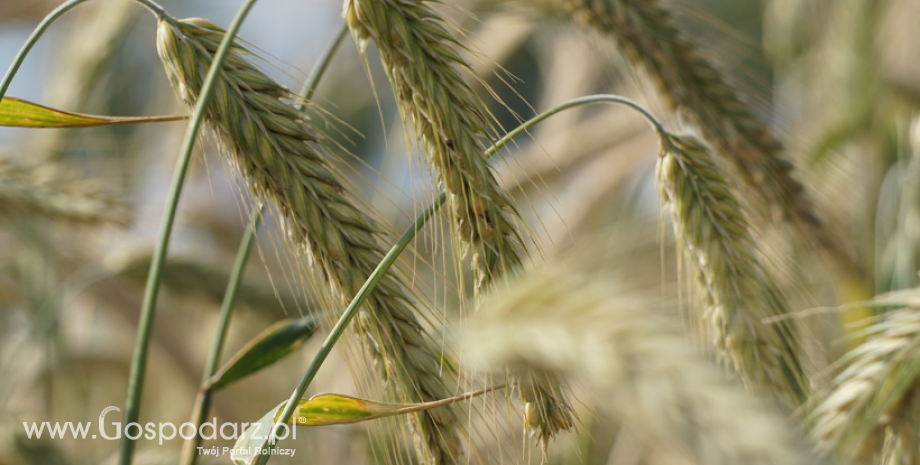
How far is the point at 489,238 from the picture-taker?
574 mm

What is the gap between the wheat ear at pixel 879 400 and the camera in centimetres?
62

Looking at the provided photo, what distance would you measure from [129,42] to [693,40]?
162 inches

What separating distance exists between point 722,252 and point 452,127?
1.12 ft

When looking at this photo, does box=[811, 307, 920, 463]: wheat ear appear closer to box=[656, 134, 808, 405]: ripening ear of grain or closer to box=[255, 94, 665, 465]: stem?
box=[656, 134, 808, 405]: ripening ear of grain

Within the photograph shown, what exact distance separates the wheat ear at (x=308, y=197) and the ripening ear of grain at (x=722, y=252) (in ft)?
1.01

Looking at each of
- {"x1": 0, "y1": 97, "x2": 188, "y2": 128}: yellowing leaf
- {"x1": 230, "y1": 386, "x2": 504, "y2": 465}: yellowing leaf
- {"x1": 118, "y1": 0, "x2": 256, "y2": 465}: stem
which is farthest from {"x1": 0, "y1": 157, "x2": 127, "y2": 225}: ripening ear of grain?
{"x1": 230, "y1": 386, "x2": 504, "y2": 465}: yellowing leaf

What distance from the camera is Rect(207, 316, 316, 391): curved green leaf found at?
0.80 m

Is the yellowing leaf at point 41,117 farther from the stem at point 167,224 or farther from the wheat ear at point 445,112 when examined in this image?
the wheat ear at point 445,112

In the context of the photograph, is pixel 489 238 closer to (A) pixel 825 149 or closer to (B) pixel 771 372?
(B) pixel 771 372

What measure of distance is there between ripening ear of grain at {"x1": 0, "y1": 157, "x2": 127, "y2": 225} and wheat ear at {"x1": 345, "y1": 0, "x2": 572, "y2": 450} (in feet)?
2.65

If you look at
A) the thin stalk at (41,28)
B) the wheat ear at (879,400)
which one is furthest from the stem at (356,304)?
the wheat ear at (879,400)

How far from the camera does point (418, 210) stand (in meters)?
0.69

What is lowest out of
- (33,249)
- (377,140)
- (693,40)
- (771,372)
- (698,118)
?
(377,140)

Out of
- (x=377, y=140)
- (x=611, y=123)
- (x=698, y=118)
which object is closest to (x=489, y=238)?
(x=698, y=118)
